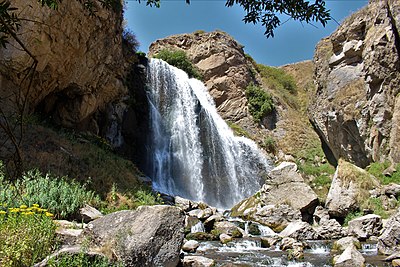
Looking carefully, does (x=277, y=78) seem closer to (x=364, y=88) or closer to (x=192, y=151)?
(x=192, y=151)

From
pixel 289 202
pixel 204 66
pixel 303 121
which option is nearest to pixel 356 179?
pixel 289 202

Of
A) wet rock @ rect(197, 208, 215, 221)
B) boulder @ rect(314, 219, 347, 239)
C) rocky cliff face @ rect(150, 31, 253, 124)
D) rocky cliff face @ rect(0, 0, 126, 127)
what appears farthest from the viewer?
rocky cliff face @ rect(150, 31, 253, 124)

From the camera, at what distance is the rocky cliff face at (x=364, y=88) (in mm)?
17234

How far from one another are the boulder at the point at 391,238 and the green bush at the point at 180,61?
24.3m

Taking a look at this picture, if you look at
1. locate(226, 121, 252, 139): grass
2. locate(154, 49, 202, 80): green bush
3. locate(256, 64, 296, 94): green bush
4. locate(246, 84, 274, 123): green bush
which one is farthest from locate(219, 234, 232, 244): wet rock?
locate(256, 64, 296, 94): green bush

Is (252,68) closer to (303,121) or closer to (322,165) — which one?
(303,121)

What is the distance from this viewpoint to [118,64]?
62.5 feet

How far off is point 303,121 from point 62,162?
24656 mm

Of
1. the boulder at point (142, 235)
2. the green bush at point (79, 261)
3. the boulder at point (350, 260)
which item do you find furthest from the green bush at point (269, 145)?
the green bush at point (79, 261)

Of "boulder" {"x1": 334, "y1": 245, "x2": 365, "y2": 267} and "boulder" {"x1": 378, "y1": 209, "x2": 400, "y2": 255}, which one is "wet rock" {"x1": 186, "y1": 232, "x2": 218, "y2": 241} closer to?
"boulder" {"x1": 334, "y1": 245, "x2": 365, "y2": 267}

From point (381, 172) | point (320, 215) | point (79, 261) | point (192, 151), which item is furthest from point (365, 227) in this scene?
point (192, 151)

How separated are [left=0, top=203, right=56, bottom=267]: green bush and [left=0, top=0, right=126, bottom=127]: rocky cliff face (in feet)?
24.0

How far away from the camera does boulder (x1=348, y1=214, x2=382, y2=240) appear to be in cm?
1046

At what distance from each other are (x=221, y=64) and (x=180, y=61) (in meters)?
3.89
